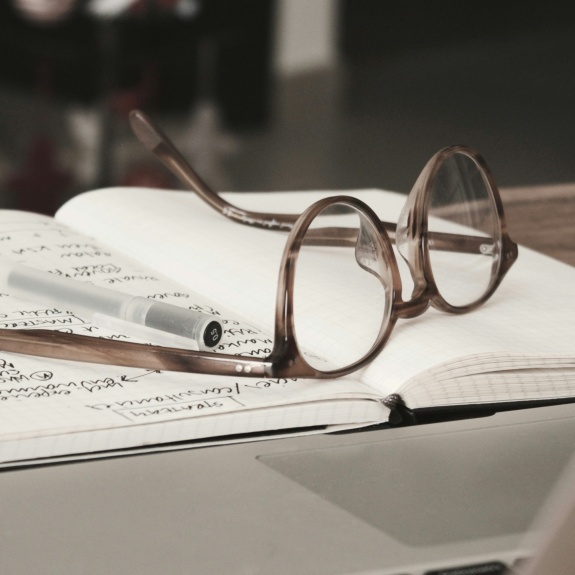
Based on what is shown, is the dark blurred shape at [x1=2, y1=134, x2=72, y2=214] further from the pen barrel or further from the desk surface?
the pen barrel

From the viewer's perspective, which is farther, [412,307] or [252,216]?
[252,216]

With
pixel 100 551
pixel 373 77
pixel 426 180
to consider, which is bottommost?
pixel 100 551

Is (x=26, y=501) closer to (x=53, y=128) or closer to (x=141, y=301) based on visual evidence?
(x=141, y=301)

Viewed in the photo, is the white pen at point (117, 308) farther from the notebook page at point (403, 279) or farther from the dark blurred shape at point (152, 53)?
the dark blurred shape at point (152, 53)

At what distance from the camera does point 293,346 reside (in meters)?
0.41

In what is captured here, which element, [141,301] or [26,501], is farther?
[141,301]

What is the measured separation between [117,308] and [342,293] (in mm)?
103

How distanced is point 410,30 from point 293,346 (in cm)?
367

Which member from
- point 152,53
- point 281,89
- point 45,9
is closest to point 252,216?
point 45,9

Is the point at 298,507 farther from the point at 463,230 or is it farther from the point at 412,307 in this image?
the point at 463,230

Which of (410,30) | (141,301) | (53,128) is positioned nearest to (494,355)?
(141,301)

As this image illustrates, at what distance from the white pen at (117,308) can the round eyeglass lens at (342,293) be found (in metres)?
0.05

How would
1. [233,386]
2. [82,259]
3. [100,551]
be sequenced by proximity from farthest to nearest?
[82,259] → [233,386] → [100,551]

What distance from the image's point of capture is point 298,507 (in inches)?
13.1
